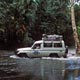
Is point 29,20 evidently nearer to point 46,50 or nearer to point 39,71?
point 46,50

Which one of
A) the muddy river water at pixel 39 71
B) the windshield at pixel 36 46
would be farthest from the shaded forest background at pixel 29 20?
the muddy river water at pixel 39 71

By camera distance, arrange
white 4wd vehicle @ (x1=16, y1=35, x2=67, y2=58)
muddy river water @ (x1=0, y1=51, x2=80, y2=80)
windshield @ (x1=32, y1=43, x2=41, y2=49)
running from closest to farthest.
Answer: muddy river water @ (x1=0, y1=51, x2=80, y2=80)
white 4wd vehicle @ (x1=16, y1=35, x2=67, y2=58)
windshield @ (x1=32, y1=43, x2=41, y2=49)

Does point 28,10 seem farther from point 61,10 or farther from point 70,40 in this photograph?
point 70,40

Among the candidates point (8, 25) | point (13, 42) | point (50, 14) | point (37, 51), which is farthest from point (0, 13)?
point (37, 51)

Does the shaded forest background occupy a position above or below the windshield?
above

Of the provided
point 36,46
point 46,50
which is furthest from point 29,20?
point 46,50

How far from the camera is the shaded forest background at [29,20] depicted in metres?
40.6

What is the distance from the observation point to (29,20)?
41.8 metres

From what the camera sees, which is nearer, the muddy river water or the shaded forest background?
the muddy river water

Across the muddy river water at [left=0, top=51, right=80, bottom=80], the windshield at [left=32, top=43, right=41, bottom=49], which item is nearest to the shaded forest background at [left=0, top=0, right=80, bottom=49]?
the windshield at [left=32, top=43, right=41, bottom=49]

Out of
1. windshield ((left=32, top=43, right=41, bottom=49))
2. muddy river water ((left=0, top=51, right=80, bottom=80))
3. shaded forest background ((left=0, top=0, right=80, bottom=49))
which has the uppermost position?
shaded forest background ((left=0, top=0, right=80, bottom=49))

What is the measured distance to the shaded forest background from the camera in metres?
40.6

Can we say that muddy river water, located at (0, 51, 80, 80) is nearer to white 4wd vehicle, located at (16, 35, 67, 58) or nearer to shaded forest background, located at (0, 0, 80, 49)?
white 4wd vehicle, located at (16, 35, 67, 58)

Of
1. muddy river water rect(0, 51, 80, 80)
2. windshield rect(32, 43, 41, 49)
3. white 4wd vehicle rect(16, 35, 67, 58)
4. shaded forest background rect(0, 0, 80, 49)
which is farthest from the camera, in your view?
shaded forest background rect(0, 0, 80, 49)
